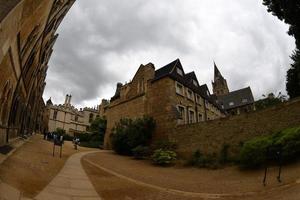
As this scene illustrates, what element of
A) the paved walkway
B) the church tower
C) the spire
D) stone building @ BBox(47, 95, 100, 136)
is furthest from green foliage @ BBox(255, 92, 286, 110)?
the spire

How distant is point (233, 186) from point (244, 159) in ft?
9.85

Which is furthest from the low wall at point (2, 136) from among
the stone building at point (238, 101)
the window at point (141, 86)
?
the stone building at point (238, 101)

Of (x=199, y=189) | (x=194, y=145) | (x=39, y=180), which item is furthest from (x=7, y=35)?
(x=194, y=145)

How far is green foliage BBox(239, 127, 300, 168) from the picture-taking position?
9.91 metres

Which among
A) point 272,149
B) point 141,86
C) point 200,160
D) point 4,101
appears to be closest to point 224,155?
point 200,160

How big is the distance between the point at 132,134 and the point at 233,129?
370 inches

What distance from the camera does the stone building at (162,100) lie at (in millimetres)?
21609

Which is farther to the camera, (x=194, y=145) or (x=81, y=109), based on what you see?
(x=81, y=109)

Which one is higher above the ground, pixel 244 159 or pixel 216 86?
pixel 216 86

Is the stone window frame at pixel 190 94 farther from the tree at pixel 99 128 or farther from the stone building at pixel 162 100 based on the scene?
the tree at pixel 99 128

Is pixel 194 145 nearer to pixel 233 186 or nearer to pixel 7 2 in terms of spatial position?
pixel 233 186

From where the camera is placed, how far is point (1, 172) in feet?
22.5

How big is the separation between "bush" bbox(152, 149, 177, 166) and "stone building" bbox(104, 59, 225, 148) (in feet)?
11.1

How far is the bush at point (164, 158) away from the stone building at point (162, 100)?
339cm
